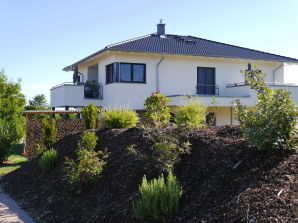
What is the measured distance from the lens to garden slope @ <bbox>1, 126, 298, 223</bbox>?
4836mm

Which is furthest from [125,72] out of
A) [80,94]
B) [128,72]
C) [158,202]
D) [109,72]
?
[158,202]

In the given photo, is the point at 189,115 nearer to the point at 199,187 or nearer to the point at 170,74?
the point at 199,187

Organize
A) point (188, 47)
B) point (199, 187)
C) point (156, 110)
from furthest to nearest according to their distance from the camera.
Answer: point (188, 47)
point (156, 110)
point (199, 187)

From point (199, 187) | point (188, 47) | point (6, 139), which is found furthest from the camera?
point (188, 47)

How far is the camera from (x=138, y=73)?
70.5ft

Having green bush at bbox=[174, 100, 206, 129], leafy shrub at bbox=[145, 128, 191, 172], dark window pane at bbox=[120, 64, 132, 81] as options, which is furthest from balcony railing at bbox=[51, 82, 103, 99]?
leafy shrub at bbox=[145, 128, 191, 172]

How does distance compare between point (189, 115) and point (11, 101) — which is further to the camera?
point (11, 101)

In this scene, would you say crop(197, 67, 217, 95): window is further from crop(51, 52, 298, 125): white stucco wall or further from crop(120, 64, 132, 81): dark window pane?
crop(120, 64, 132, 81): dark window pane

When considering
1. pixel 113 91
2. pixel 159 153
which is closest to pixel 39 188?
pixel 159 153

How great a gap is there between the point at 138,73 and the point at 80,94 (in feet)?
12.0

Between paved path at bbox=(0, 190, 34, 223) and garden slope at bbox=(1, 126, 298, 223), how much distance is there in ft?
0.60

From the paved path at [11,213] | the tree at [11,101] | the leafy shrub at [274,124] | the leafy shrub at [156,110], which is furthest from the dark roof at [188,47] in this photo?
the leafy shrub at [274,124]

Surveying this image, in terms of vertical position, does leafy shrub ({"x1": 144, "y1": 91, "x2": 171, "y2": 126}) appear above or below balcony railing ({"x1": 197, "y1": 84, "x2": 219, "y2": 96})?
below

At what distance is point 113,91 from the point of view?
830 inches
